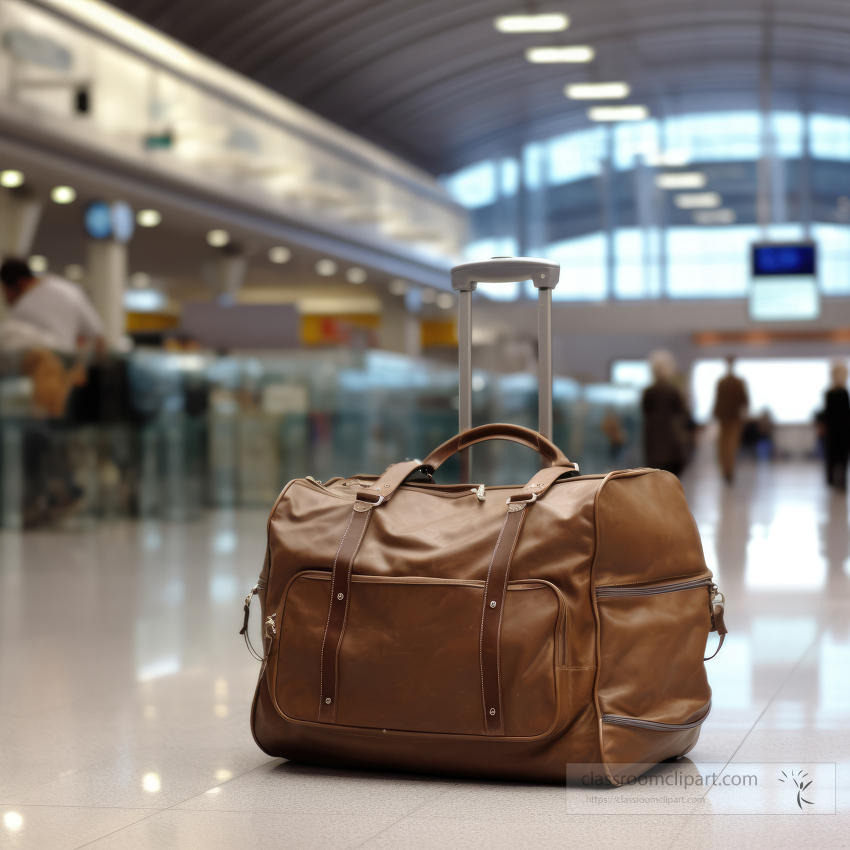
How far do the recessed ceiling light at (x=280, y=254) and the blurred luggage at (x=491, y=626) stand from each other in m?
16.6

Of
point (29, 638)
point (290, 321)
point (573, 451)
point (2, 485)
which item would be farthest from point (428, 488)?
point (573, 451)

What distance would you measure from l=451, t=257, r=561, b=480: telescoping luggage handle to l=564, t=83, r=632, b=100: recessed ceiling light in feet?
75.0

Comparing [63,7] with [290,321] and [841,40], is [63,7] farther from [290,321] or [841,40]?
[841,40]

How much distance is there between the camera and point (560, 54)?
72.3 ft

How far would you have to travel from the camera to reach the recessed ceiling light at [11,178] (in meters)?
12.5

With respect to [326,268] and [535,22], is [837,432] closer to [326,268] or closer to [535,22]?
[535,22]

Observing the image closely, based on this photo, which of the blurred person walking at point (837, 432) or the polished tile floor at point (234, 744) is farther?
the blurred person walking at point (837, 432)

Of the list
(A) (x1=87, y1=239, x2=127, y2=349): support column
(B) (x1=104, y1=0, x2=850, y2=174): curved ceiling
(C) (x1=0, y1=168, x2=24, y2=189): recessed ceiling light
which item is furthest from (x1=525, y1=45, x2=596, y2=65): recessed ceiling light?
(C) (x1=0, y1=168, x2=24, y2=189): recessed ceiling light

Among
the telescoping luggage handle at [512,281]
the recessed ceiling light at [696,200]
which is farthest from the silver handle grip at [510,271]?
the recessed ceiling light at [696,200]

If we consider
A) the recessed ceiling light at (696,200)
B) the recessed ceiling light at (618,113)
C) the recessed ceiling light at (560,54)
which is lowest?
the recessed ceiling light at (696,200)

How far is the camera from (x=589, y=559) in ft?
7.21

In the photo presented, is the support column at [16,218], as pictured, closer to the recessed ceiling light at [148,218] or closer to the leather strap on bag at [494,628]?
the recessed ceiling light at [148,218]

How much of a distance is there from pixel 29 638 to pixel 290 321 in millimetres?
8992

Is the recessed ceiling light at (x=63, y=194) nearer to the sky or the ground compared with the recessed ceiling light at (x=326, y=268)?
nearer to the sky
